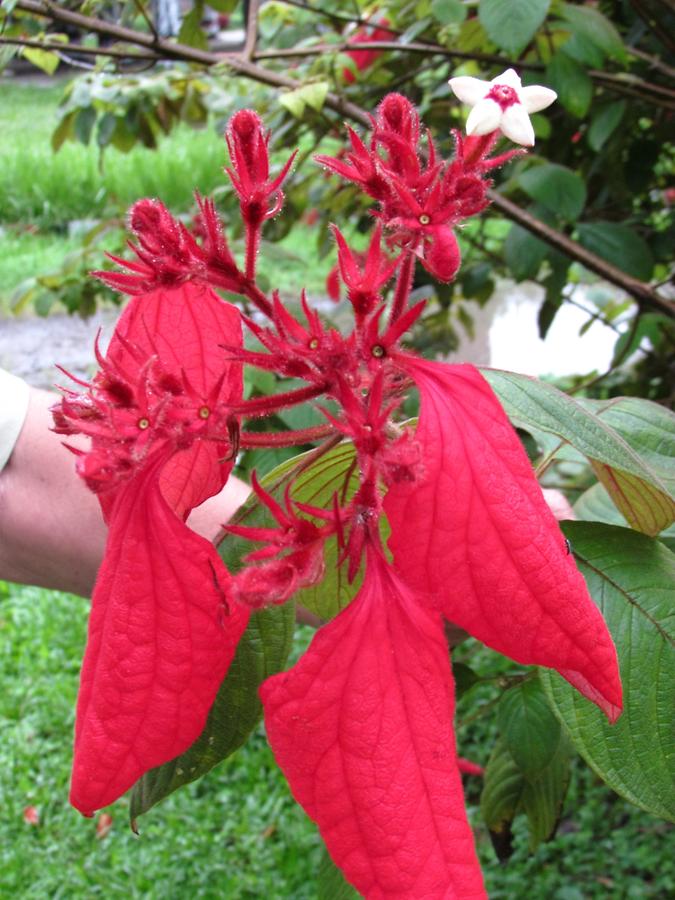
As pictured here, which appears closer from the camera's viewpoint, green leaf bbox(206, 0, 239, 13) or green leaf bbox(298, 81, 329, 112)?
green leaf bbox(298, 81, 329, 112)

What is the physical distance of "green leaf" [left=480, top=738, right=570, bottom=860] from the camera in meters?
0.83

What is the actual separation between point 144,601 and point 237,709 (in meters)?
0.13

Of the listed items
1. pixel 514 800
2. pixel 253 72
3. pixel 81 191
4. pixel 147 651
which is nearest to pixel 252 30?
pixel 253 72

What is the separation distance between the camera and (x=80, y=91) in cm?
145

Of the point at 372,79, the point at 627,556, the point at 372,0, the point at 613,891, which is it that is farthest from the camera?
the point at 372,0

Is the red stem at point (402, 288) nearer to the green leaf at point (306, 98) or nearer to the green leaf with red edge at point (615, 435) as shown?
the green leaf with red edge at point (615, 435)

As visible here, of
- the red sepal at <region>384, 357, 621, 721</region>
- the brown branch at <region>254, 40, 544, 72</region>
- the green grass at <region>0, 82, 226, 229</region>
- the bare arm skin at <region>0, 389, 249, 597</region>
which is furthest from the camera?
the green grass at <region>0, 82, 226, 229</region>

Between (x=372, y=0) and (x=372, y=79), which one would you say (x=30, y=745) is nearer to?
(x=372, y=79)

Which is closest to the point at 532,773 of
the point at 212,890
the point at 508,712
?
the point at 508,712

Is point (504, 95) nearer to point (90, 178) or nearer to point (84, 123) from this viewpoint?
point (84, 123)

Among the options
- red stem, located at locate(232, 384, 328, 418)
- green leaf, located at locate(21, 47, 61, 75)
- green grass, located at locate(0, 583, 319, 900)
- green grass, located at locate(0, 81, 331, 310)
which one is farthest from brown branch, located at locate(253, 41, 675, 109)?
green grass, located at locate(0, 81, 331, 310)

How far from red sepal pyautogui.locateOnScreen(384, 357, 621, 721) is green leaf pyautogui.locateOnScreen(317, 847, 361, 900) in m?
0.30

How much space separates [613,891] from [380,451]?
125 cm

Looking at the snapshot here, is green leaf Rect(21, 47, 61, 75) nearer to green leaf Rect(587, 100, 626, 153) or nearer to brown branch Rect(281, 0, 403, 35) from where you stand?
Answer: brown branch Rect(281, 0, 403, 35)
